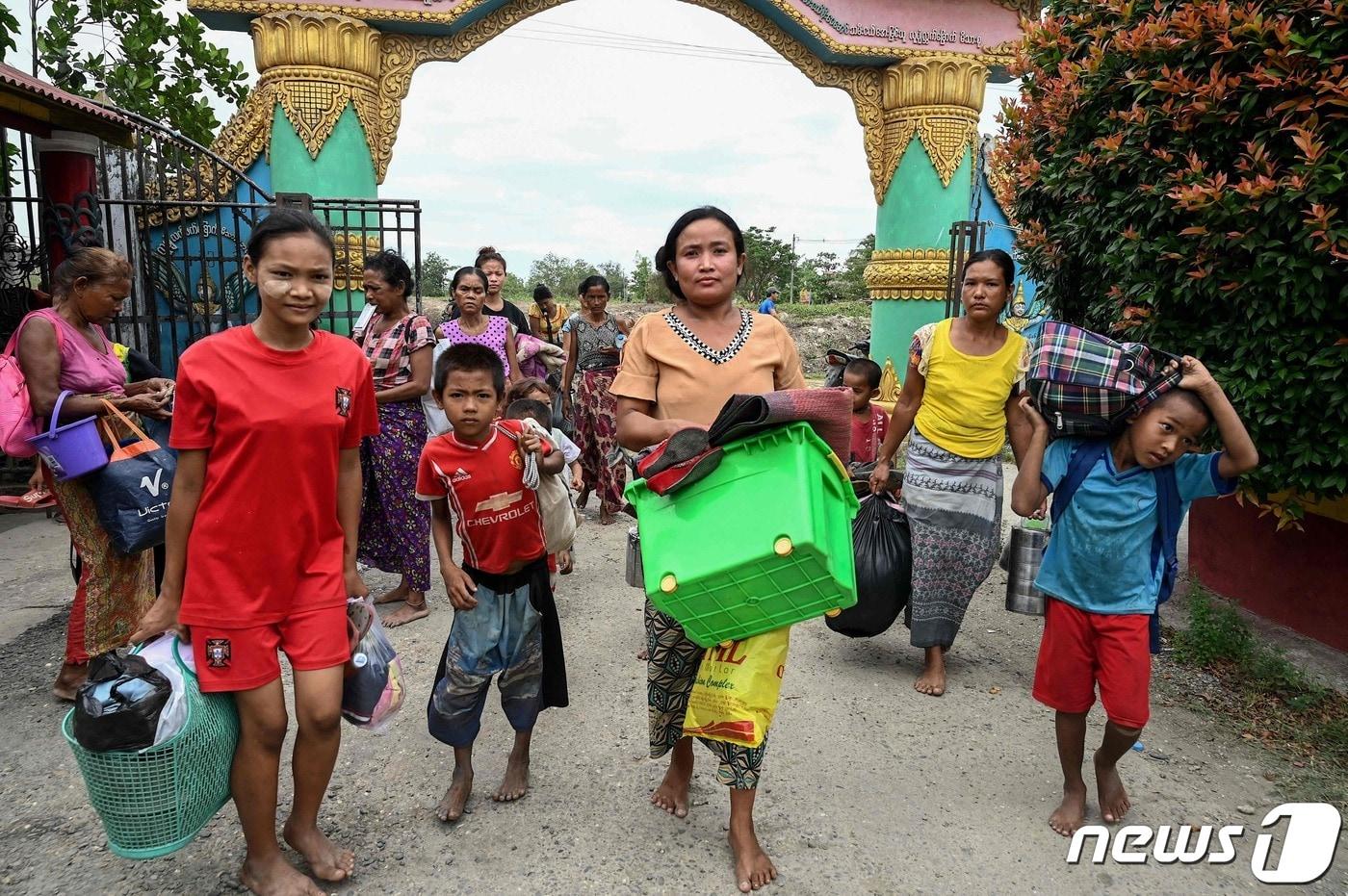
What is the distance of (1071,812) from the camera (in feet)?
8.59

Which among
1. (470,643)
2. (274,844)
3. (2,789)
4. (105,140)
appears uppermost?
(105,140)

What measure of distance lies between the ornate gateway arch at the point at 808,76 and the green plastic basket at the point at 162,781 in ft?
21.2

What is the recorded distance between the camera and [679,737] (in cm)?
256

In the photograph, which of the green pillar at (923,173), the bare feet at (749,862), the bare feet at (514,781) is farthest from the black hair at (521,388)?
the green pillar at (923,173)

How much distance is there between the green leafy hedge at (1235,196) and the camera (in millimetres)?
2627

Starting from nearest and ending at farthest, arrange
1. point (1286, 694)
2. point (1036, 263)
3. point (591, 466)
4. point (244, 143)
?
1. point (1286, 694)
2. point (1036, 263)
3. point (591, 466)
4. point (244, 143)

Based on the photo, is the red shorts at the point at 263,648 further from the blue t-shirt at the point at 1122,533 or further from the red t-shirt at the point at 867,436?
the red t-shirt at the point at 867,436

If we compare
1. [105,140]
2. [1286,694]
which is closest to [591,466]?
[1286,694]

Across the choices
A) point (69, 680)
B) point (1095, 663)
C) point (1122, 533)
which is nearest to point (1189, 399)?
point (1122, 533)

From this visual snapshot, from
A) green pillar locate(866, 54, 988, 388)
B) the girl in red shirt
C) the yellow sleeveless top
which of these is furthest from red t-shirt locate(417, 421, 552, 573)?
green pillar locate(866, 54, 988, 388)

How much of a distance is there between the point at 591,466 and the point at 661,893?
11.6ft

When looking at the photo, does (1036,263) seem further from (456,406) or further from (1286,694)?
(456,406)

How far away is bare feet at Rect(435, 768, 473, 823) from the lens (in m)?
2.59

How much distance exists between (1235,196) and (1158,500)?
110 cm
